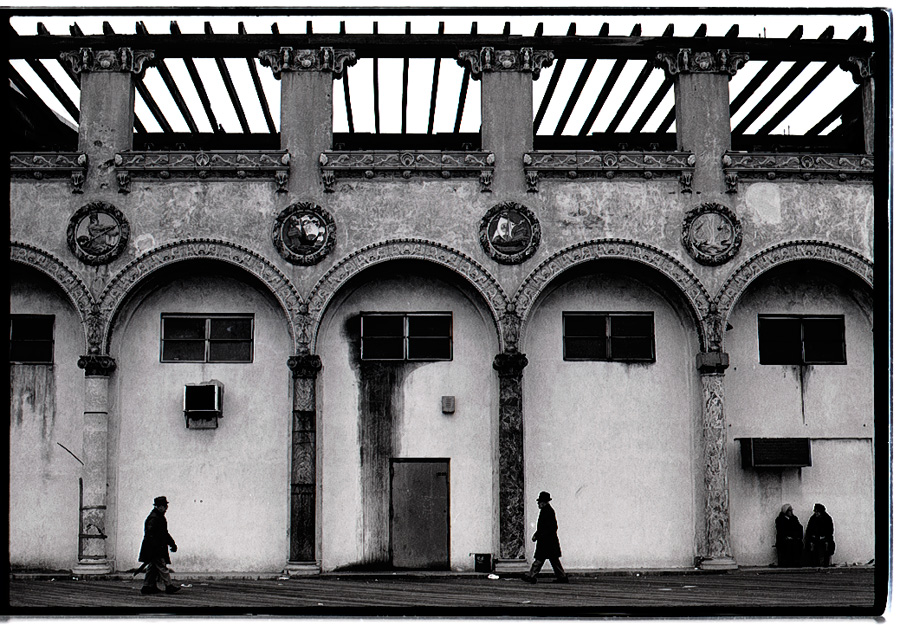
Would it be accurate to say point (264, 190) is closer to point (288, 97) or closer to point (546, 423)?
point (288, 97)

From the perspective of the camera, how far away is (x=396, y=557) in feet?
68.3

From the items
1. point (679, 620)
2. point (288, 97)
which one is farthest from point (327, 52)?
point (679, 620)

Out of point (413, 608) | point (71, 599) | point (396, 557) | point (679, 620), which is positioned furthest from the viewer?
point (396, 557)

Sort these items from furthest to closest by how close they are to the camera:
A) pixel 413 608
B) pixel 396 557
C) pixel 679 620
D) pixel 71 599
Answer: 1. pixel 396 557
2. pixel 71 599
3. pixel 413 608
4. pixel 679 620

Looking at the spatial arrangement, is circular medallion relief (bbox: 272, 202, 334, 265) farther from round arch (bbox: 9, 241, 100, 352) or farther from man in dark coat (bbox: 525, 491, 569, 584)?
man in dark coat (bbox: 525, 491, 569, 584)

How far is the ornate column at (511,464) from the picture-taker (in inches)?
800

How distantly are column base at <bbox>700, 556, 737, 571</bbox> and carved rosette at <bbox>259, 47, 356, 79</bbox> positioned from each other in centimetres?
1089

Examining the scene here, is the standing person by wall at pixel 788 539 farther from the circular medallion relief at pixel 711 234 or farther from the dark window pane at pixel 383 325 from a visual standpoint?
the dark window pane at pixel 383 325

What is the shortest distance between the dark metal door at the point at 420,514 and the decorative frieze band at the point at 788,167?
744 centimetres

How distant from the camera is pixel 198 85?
22.6m

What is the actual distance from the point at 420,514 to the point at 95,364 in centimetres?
630

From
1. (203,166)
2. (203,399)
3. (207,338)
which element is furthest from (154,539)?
(203,166)

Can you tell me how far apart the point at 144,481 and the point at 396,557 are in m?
4.68

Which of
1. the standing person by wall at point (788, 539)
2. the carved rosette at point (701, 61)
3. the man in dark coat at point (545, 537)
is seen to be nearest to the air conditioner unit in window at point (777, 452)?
the standing person by wall at point (788, 539)
